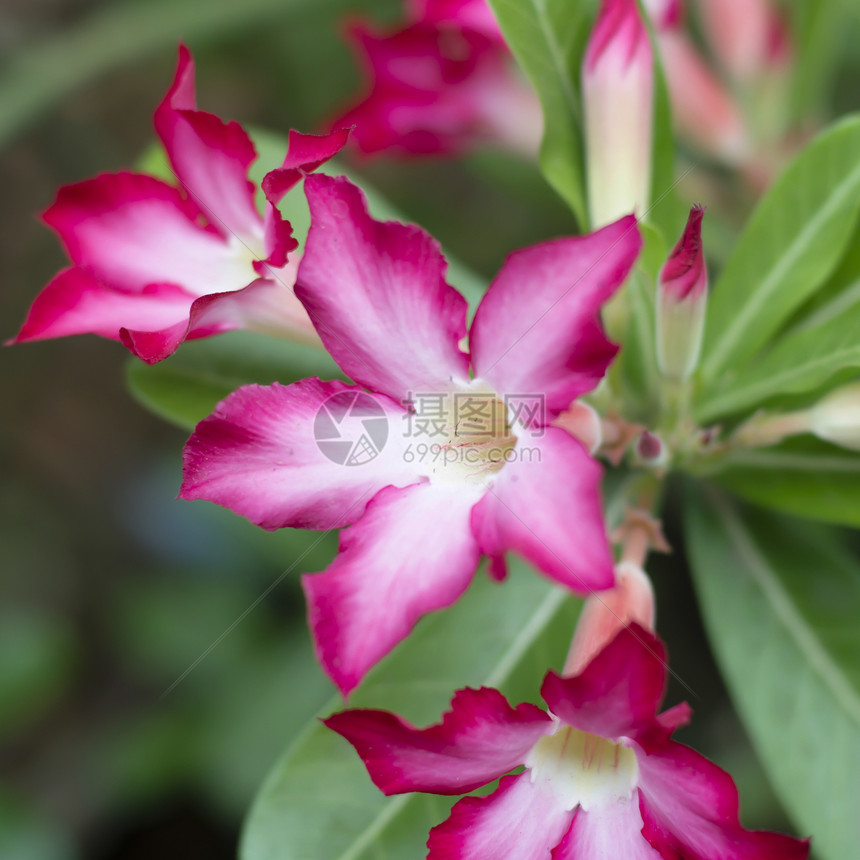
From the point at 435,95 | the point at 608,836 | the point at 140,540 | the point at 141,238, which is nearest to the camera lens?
the point at 608,836

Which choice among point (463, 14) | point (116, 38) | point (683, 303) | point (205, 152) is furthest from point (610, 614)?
point (116, 38)

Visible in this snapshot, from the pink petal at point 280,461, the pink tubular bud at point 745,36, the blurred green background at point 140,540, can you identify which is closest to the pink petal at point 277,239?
the pink petal at point 280,461

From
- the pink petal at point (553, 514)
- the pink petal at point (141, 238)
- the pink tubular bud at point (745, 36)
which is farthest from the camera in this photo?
the pink tubular bud at point (745, 36)

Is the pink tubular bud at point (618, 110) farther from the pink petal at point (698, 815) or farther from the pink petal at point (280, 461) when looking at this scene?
the pink petal at point (698, 815)

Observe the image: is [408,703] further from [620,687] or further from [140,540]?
[140,540]

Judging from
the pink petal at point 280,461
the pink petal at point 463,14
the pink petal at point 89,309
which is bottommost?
the pink petal at point 280,461

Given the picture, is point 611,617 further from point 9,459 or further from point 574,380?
point 9,459

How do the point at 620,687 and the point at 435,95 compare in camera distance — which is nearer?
the point at 620,687

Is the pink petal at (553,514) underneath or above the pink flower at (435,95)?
underneath
